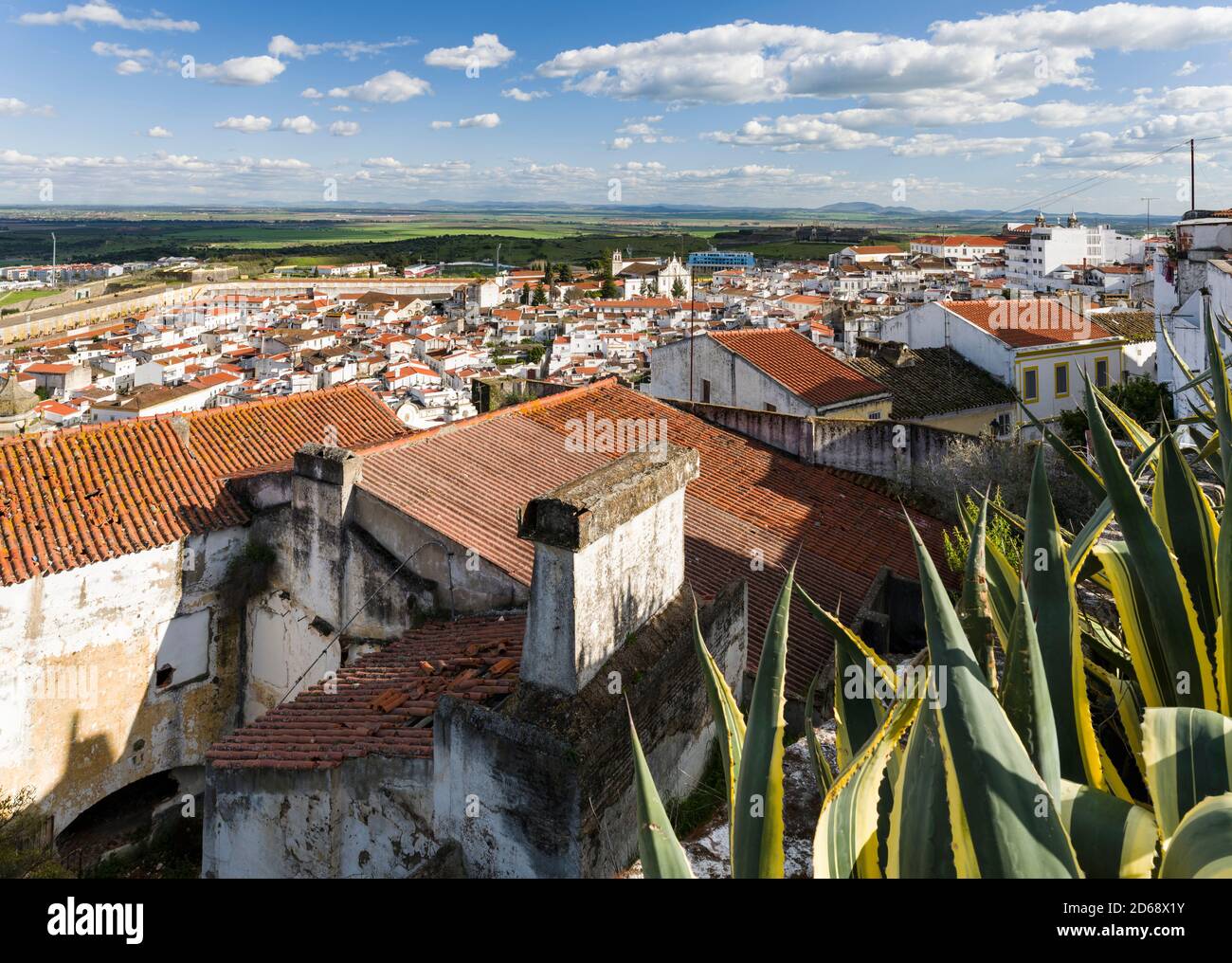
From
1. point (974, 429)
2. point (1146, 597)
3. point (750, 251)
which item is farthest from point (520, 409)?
point (750, 251)

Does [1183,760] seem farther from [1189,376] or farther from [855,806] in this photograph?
[1189,376]

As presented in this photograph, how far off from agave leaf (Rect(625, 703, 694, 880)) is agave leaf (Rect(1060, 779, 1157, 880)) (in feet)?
2.78

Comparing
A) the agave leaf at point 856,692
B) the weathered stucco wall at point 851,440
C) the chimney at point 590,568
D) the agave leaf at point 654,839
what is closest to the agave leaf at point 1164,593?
the agave leaf at point 856,692

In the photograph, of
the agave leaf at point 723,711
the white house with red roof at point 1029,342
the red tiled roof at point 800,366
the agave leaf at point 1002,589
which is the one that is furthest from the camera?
the white house with red roof at point 1029,342

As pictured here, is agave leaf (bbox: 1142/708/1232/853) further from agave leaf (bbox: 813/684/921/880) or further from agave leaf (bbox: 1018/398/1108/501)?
agave leaf (bbox: 1018/398/1108/501)

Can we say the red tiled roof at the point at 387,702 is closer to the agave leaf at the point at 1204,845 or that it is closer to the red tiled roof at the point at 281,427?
the agave leaf at the point at 1204,845

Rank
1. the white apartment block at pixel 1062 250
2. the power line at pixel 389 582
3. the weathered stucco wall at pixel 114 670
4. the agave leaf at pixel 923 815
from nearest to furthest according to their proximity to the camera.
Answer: the agave leaf at pixel 923 815
the power line at pixel 389 582
the weathered stucco wall at pixel 114 670
the white apartment block at pixel 1062 250

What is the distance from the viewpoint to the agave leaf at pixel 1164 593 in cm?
258

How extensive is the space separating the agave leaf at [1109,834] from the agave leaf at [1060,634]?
226 mm

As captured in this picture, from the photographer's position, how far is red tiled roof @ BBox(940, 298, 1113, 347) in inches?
854

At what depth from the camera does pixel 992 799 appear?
5.54 feet
